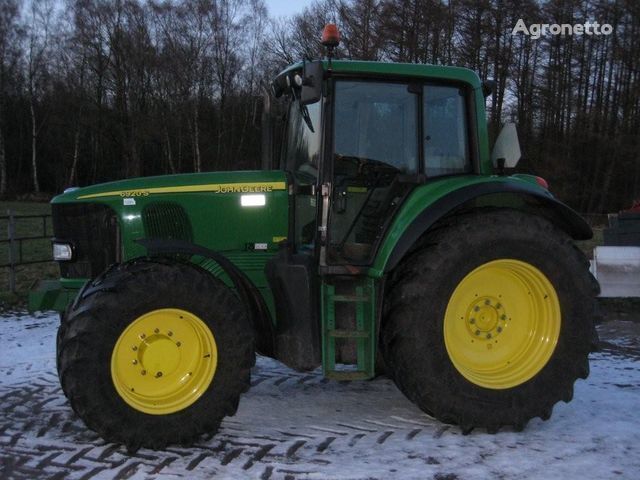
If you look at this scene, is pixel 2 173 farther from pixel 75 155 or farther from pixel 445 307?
pixel 445 307

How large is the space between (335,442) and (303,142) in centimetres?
188

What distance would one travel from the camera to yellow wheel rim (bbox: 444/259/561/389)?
393 centimetres

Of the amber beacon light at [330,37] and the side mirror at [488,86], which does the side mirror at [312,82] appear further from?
the side mirror at [488,86]

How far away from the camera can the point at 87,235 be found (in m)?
4.23

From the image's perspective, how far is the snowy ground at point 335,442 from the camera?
328cm

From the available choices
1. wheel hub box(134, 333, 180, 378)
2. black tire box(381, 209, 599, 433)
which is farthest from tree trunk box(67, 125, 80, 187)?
black tire box(381, 209, 599, 433)

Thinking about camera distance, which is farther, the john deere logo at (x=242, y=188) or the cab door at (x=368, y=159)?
the john deere logo at (x=242, y=188)

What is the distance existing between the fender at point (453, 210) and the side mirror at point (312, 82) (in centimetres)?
85

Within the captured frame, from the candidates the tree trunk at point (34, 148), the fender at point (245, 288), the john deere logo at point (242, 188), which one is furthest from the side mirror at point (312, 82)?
the tree trunk at point (34, 148)

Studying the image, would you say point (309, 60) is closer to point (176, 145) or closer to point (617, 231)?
point (617, 231)

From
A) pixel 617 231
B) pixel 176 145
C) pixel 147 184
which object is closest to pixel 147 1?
pixel 176 145

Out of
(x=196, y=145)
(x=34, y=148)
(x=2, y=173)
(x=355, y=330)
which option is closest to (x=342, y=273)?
(x=355, y=330)

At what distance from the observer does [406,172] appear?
13.1 feet

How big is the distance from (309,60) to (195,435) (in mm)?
2231
